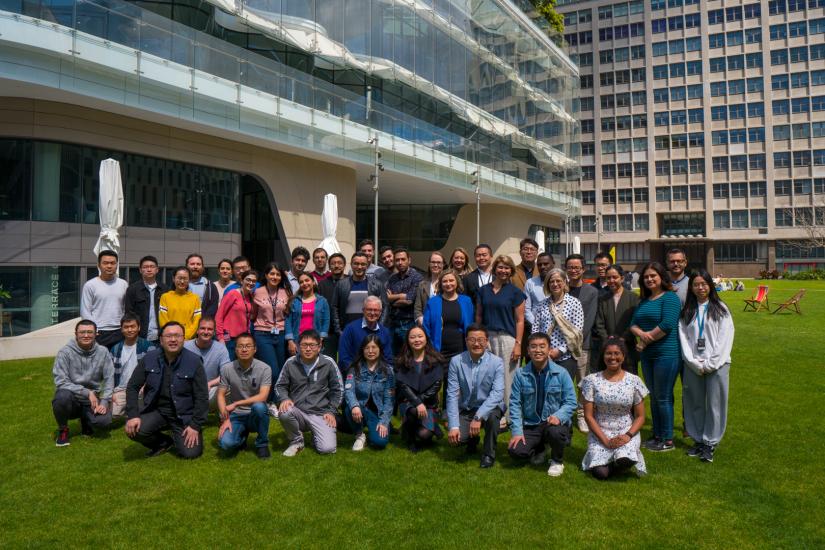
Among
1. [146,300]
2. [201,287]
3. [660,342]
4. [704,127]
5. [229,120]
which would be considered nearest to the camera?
[660,342]

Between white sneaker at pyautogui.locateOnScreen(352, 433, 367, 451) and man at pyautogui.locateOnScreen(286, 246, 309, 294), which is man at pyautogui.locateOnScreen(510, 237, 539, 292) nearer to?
man at pyautogui.locateOnScreen(286, 246, 309, 294)

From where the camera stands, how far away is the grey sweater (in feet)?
19.4

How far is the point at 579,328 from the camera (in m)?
5.98

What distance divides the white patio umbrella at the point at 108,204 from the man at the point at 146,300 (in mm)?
4932

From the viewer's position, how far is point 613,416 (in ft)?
16.2

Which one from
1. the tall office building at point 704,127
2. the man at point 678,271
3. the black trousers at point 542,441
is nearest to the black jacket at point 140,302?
the black trousers at point 542,441

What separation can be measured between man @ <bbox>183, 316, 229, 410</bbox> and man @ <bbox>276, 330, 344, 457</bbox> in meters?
0.85

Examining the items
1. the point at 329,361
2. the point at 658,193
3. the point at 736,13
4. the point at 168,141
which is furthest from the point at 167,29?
the point at 736,13

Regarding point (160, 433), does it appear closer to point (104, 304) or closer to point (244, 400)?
point (244, 400)

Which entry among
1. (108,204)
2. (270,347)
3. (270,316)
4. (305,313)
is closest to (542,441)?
(305,313)

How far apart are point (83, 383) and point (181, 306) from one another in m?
1.35

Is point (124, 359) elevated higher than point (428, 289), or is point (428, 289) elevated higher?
point (428, 289)

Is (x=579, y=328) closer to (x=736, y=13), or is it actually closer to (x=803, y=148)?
(x=803, y=148)

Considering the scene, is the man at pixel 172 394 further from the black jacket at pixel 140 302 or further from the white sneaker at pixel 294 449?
the black jacket at pixel 140 302
